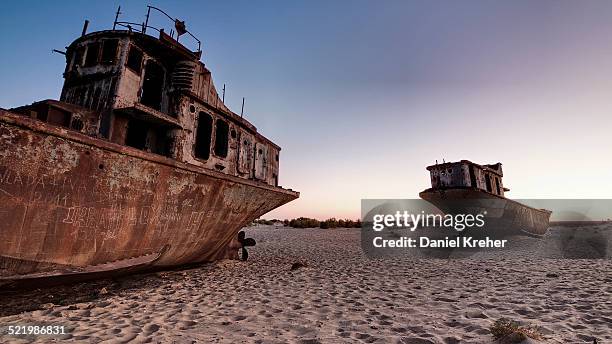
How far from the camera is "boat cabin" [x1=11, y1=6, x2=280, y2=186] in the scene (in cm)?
532

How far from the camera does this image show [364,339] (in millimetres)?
3090

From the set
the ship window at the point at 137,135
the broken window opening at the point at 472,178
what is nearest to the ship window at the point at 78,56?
the ship window at the point at 137,135

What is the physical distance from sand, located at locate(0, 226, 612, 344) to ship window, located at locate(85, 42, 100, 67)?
447 centimetres

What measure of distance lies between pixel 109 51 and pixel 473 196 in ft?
53.0

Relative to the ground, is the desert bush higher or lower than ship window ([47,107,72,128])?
lower

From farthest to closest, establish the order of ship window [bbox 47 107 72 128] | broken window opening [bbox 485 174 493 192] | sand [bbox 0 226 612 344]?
broken window opening [bbox 485 174 493 192] < ship window [bbox 47 107 72 128] < sand [bbox 0 226 612 344]

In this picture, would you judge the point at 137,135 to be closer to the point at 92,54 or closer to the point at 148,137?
the point at 148,137

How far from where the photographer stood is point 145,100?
7.27 m

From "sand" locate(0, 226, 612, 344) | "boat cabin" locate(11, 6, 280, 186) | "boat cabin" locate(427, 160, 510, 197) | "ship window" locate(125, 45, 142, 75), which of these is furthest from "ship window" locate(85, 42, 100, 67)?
"boat cabin" locate(427, 160, 510, 197)

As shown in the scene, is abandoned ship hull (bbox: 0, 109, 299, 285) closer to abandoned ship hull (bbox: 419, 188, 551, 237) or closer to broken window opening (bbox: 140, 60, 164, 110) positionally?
broken window opening (bbox: 140, 60, 164, 110)

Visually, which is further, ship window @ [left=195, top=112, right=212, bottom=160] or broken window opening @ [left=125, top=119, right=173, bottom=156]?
ship window @ [left=195, top=112, right=212, bottom=160]

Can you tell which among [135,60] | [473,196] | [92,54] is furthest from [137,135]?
[473,196]

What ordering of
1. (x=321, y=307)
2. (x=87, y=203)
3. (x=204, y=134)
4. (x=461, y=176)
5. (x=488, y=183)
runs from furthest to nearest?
(x=488, y=183) < (x=461, y=176) < (x=204, y=134) < (x=321, y=307) < (x=87, y=203)

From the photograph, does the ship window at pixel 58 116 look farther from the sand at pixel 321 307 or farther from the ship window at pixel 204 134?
the sand at pixel 321 307
